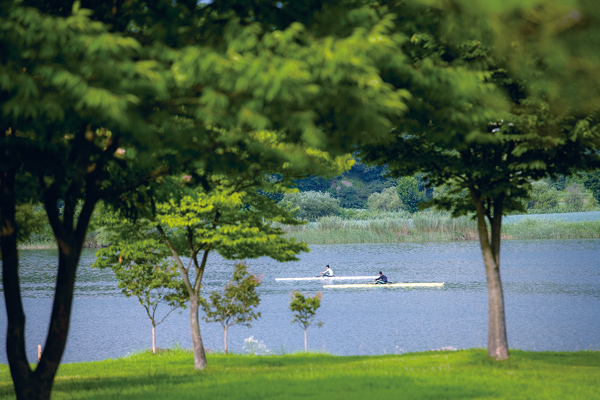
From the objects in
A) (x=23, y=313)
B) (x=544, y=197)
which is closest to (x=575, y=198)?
(x=544, y=197)

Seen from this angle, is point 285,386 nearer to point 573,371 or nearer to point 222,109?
point 573,371

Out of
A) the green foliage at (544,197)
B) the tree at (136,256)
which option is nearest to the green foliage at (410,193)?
the green foliage at (544,197)

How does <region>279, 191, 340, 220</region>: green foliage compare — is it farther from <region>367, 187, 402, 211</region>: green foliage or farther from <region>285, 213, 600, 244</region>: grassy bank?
<region>285, 213, 600, 244</region>: grassy bank

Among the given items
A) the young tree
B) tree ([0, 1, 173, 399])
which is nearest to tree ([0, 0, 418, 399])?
tree ([0, 1, 173, 399])

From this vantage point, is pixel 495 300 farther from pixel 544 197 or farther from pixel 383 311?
pixel 544 197

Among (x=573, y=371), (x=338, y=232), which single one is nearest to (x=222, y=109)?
(x=573, y=371)

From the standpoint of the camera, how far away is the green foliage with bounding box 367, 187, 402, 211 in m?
99.8

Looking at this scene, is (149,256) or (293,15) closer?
(293,15)

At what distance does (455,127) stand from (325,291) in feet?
104

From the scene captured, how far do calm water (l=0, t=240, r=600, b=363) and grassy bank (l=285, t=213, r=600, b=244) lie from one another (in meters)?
5.04

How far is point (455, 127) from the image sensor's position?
7609mm

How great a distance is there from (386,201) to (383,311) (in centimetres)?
7105

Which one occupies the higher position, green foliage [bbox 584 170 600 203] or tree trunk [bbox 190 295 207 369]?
green foliage [bbox 584 170 600 203]

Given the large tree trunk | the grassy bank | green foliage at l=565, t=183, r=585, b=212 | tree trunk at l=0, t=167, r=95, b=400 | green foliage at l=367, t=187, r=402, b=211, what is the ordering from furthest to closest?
green foliage at l=367, t=187, r=402, b=211 → green foliage at l=565, t=183, r=585, b=212 → the grassy bank → the large tree trunk → tree trunk at l=0, t=167, r=95, b=400
